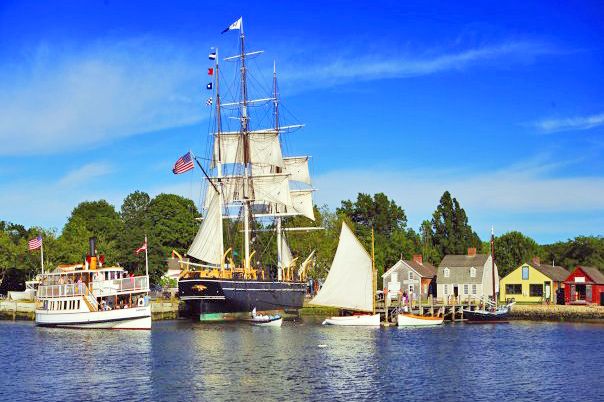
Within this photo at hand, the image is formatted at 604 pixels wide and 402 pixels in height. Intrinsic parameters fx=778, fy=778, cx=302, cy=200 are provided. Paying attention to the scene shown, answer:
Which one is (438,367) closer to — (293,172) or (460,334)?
(460,334)

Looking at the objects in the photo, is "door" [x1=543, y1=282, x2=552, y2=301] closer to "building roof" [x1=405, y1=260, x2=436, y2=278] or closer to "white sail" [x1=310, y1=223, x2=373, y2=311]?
"building roof" [x1=405, y1=260, x2=436, y2=278]

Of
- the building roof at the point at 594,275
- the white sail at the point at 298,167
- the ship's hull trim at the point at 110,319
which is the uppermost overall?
the white sail at the point at 298,167

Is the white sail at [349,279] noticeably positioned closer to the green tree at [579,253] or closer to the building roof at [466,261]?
the building roof at [466,261]

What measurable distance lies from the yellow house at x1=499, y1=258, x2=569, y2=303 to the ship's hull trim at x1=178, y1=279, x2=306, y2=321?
34.2 m

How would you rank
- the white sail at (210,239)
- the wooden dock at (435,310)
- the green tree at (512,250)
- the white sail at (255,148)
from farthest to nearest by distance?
the green tree at (512,250) → the white sail at (255,148) → the white sail at (210,239) → the wooden dock at (435,310)

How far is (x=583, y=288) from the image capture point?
105 meters

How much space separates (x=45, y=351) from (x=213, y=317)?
34.1m

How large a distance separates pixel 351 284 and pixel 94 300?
85.3 ft

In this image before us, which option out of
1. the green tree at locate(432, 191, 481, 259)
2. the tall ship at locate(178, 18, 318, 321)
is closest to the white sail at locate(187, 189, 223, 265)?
the tall ship at locate(178, 18, 318, 321)

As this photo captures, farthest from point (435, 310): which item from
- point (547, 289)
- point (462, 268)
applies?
point (547, 289)

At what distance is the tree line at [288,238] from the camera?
121812 millimetres

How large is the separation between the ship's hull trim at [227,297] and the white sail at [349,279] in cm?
1338

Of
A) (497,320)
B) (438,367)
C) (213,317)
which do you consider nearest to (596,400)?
(438,367)

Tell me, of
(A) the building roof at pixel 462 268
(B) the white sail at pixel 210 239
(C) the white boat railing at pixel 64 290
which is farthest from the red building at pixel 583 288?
(C) the white boat railing at pixel 64 290
